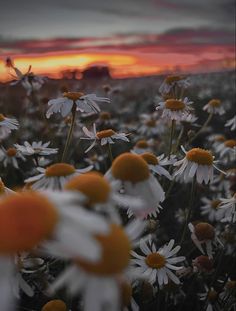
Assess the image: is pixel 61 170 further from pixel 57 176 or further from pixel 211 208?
pixel 211 208

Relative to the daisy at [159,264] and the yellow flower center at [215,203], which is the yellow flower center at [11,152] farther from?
the daisy at [159,264]

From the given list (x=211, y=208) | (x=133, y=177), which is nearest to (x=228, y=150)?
(x=211, y=208)

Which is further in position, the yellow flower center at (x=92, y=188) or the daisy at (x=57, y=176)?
the daisy at (x=57, y=176)

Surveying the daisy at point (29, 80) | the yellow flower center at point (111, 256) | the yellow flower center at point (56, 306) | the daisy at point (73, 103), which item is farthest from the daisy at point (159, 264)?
the daisy at point (29, 80)

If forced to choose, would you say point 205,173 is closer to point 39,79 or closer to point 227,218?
point 227,218

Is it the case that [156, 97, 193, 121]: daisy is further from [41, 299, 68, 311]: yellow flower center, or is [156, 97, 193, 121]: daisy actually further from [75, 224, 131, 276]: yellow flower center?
[75, 224, 131, 276]: yellow flower center

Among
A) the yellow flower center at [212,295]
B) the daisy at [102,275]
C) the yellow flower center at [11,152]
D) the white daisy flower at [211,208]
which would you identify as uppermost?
the daisy at [102,275]

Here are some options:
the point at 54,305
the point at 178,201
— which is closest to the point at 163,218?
the point at 178,201
